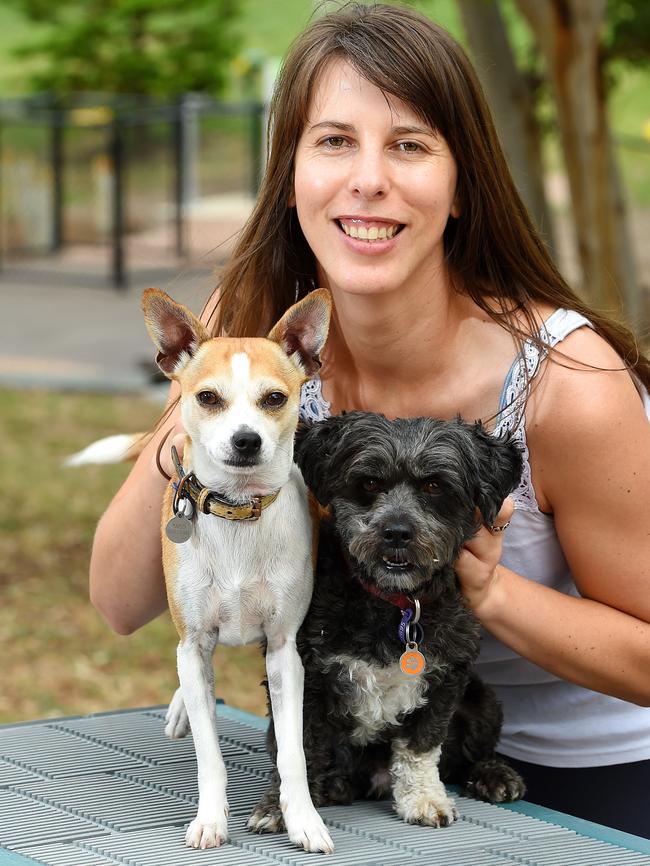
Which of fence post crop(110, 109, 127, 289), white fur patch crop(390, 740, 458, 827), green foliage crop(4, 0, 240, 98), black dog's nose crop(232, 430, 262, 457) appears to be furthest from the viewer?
green foliage crop(4, 0, 240, 98)

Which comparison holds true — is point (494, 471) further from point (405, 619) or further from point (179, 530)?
point (179, 530)

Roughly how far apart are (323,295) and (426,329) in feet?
1.92

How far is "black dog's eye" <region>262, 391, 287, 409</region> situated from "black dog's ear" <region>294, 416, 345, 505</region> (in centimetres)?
19

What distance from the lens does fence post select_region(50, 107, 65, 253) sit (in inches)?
601

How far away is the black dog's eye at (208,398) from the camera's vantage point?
2.44 m

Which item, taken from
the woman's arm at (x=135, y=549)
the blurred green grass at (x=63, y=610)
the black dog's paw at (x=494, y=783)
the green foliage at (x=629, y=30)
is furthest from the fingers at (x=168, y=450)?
the green foliage at (x=629, y=30)

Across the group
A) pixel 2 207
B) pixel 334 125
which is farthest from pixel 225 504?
pixel 2 207

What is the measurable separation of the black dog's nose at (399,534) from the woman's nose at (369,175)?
2.49ft

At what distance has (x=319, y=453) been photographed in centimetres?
265

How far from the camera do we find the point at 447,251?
3.22m

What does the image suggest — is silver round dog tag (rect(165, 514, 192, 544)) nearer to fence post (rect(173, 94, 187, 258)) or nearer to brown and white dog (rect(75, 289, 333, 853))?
brown and white dog (rect(75, 289, 333, 853))

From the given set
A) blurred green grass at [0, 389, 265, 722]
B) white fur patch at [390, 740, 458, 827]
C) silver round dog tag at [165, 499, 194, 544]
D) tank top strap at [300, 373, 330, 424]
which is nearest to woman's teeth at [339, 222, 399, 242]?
tank top strap at [300, 373, 330, 424]

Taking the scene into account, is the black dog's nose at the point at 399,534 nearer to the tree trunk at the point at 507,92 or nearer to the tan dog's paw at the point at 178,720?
the tan dog's paw at the point at 178,720

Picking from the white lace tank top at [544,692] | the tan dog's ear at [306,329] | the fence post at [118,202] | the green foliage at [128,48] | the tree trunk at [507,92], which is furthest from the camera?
the green foliage at [128,48]
